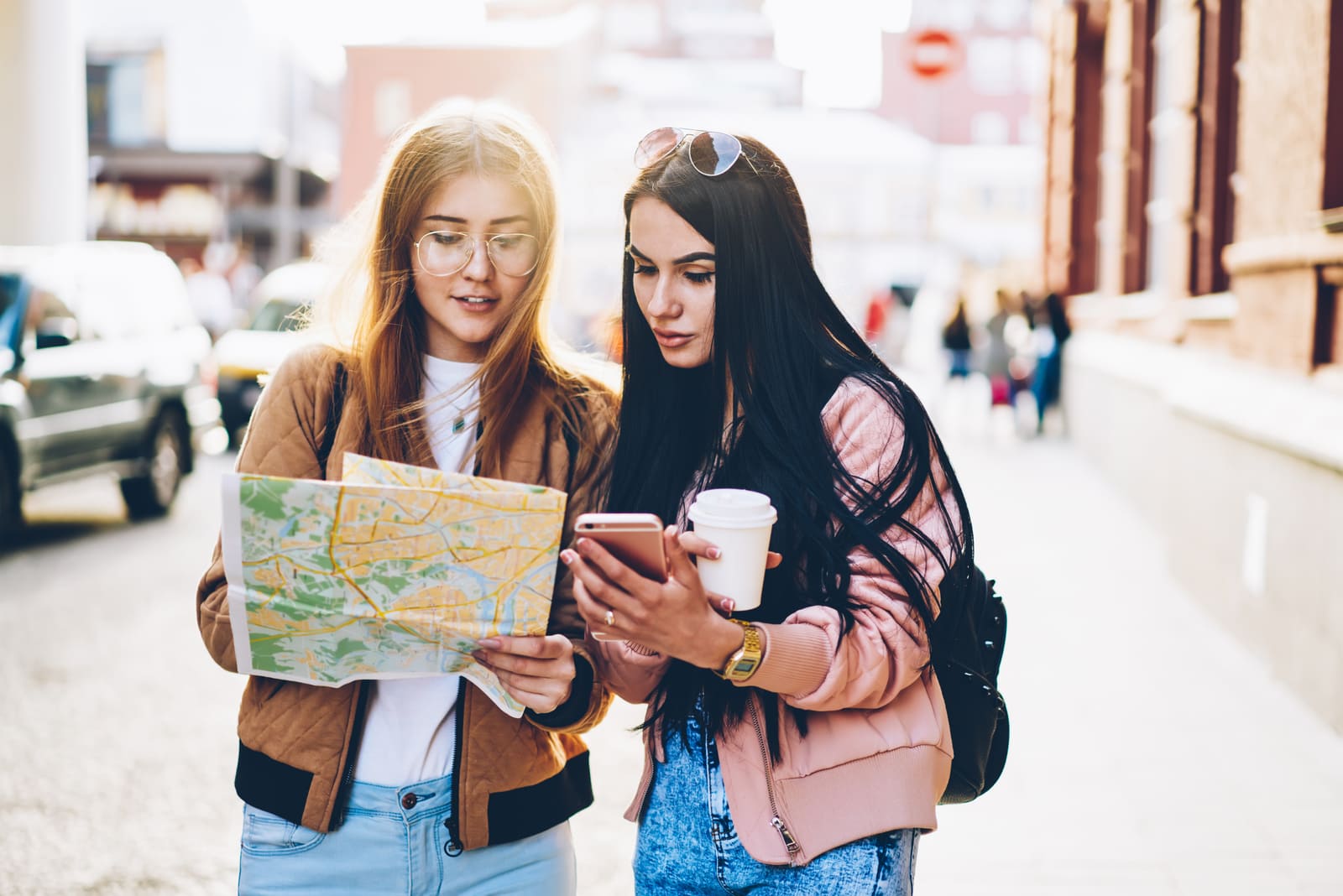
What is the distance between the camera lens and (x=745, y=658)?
1.65m

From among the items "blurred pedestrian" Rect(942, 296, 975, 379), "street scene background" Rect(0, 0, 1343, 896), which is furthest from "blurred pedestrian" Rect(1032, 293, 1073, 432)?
"blurred pedestrian" Rect(942, 296, 975, 379)

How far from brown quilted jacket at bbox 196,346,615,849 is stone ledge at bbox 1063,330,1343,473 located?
3.92 m

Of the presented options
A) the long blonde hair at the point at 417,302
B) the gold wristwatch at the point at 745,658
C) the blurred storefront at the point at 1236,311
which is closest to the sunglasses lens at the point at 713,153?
the long blonde hair at the point at 417,302

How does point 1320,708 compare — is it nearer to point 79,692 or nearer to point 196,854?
point 196,854

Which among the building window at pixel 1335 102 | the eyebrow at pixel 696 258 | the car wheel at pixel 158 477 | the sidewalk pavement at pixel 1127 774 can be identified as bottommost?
the sidewalk pavement at pixel 1127 774

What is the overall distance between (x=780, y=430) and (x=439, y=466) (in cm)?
60

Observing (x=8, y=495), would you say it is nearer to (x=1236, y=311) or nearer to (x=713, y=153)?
(x=1236, y=311)

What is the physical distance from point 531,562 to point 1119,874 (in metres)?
2.94

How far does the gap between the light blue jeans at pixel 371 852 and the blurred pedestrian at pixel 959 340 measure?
692 inches

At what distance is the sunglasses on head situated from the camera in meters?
1.87

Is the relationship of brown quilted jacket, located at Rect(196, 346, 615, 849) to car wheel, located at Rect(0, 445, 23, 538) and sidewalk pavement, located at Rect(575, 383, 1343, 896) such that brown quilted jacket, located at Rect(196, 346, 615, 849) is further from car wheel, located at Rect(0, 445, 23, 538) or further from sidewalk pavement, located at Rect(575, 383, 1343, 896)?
car wheel, located at Rect(0, 445, 23, 538)

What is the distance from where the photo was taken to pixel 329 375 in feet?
6.81

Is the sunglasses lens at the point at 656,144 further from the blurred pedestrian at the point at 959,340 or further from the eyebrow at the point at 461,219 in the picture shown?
the blurred pedestrian at the point at 959,340

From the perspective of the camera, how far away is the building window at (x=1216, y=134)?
8188mm
